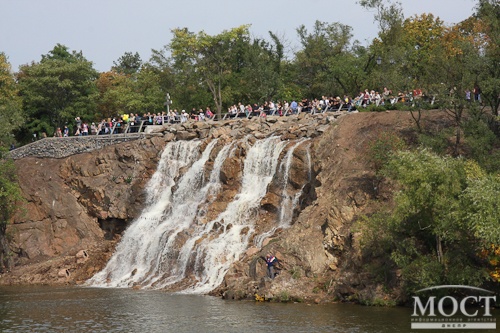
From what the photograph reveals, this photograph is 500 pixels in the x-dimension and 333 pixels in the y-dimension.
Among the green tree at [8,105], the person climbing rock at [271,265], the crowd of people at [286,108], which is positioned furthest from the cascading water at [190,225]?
the green tree at [8,105]

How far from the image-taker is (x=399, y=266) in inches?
1455

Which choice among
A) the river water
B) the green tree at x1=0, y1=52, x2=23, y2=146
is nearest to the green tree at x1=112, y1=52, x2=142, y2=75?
the green tree at x1=0, y1=52, x2=23, y2=146

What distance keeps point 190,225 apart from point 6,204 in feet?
50.2

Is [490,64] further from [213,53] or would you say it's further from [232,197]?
[213,53]

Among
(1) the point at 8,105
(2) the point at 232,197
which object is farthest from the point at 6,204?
(2) the point at 232,197

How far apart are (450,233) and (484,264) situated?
2.27 meters

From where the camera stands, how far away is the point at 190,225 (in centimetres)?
5234

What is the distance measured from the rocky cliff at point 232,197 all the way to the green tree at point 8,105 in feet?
10.9

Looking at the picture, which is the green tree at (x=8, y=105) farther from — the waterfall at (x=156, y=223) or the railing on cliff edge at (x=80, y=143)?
the waterfall at (x=156, y=223)

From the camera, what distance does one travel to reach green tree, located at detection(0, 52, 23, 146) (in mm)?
62509

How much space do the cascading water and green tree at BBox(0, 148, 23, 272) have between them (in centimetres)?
873

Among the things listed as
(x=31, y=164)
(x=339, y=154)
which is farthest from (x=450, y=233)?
(x=31, y=164)

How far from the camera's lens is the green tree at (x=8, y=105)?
2461 inches

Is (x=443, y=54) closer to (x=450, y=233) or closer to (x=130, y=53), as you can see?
(x=450, y=233)
